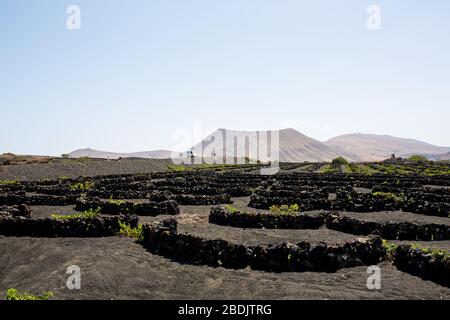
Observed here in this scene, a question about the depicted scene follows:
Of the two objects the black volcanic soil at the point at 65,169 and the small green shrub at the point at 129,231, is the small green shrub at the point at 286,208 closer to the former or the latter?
the small green shrub at the point at 129,231

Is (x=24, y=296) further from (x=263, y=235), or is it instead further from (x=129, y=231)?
(x=263, y=235)

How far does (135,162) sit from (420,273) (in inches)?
3314

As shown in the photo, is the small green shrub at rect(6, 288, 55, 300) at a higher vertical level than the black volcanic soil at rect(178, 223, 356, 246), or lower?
higher

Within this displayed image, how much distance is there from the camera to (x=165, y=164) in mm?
105188

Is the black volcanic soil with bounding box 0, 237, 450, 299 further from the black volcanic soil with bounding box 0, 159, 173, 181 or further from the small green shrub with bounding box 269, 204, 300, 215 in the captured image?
the black volcanic soil with bounding box 0, 159, 173, 181

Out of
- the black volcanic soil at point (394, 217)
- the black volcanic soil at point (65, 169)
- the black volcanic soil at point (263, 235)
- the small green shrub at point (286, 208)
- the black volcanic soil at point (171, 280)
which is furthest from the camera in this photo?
the black volcanic soil at point (65, 169)

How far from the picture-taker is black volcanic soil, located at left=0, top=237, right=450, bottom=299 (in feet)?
40.7

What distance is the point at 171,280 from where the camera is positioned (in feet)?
45.5

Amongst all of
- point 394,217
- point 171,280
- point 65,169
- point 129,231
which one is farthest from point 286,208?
point 65,169

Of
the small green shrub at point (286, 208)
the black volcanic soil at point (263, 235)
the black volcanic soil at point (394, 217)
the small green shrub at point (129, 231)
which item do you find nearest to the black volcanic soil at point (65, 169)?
the small green shrub at point (129, 231)

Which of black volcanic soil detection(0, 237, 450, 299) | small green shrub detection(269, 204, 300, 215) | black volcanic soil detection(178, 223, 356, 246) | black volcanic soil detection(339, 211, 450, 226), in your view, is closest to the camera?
black volcanic soil detection(0, 237, 450, 299)

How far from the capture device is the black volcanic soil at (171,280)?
40.7 feet

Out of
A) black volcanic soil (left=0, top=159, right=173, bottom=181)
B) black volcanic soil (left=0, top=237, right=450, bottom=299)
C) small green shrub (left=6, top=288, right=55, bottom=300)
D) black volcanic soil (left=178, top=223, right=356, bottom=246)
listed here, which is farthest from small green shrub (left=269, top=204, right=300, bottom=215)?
black volcanic soil (left=0, top=159, right=173, bottom=181)

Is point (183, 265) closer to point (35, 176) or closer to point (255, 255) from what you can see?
point (255, 255)
